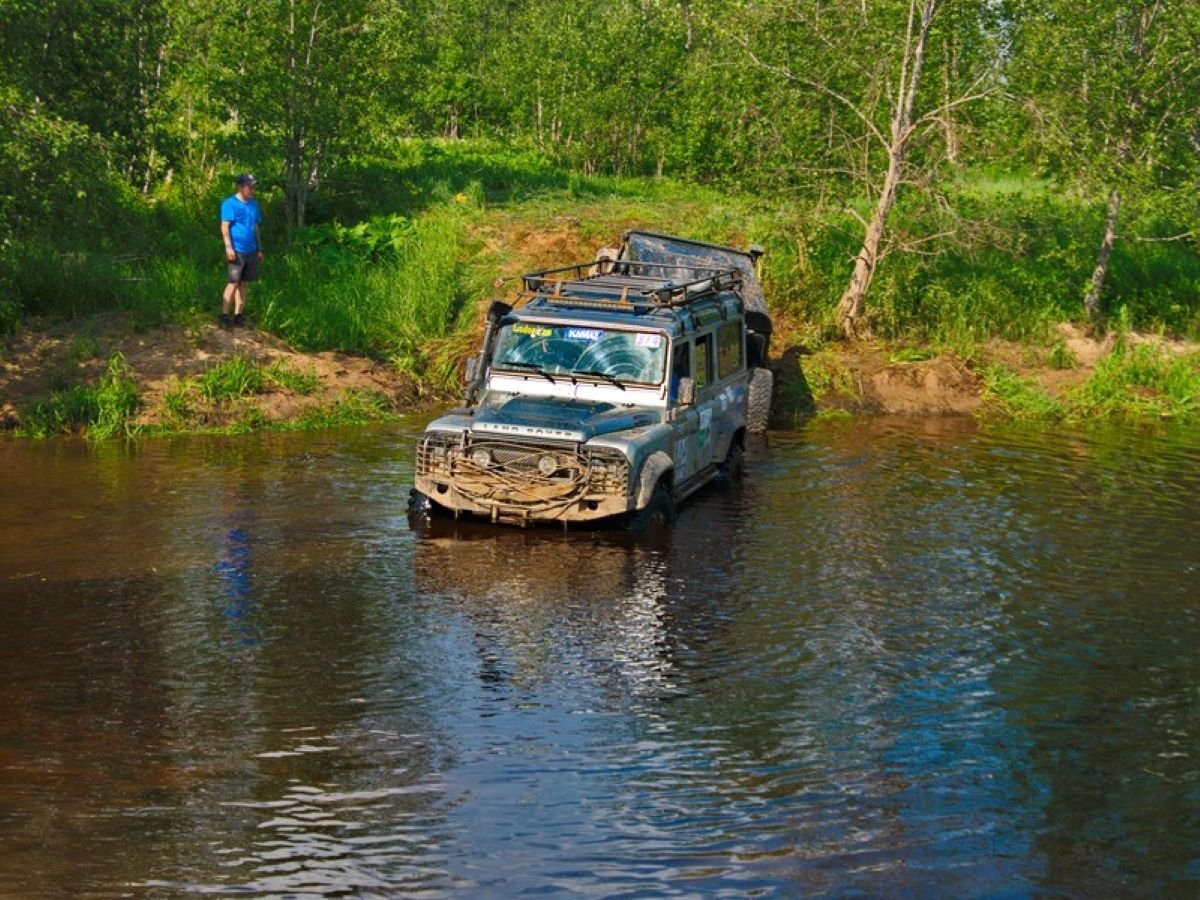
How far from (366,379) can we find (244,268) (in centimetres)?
194

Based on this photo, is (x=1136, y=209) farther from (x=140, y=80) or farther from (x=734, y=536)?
(x=140, y=80)

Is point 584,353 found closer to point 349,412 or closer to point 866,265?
point 349,412

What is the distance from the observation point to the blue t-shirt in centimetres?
1873

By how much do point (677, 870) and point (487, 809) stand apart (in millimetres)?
1128

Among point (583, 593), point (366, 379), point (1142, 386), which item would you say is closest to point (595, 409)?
point (583, 593)

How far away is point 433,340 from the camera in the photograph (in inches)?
809

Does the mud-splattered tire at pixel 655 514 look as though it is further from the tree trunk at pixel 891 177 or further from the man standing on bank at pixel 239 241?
the tree trunk at pixel 891 177

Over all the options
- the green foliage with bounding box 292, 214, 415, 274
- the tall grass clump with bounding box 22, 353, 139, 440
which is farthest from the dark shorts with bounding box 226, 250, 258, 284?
the green foliage with bounding box 292, 214, 415, 274

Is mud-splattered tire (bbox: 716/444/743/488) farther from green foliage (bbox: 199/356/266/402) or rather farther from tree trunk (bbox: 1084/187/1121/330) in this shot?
tree trunk (bbox: 1084/187/1121/330)

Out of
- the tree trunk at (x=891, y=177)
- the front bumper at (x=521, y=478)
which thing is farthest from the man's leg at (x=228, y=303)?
the tree trunk at (x=891, y=177)

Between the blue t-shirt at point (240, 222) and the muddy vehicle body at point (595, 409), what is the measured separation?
16.7ft

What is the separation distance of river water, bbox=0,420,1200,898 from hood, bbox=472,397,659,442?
966 millimetres

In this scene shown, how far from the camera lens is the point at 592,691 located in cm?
965

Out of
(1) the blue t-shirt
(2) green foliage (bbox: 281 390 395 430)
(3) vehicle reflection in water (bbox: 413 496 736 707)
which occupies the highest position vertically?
(1) the blue t-shirt
